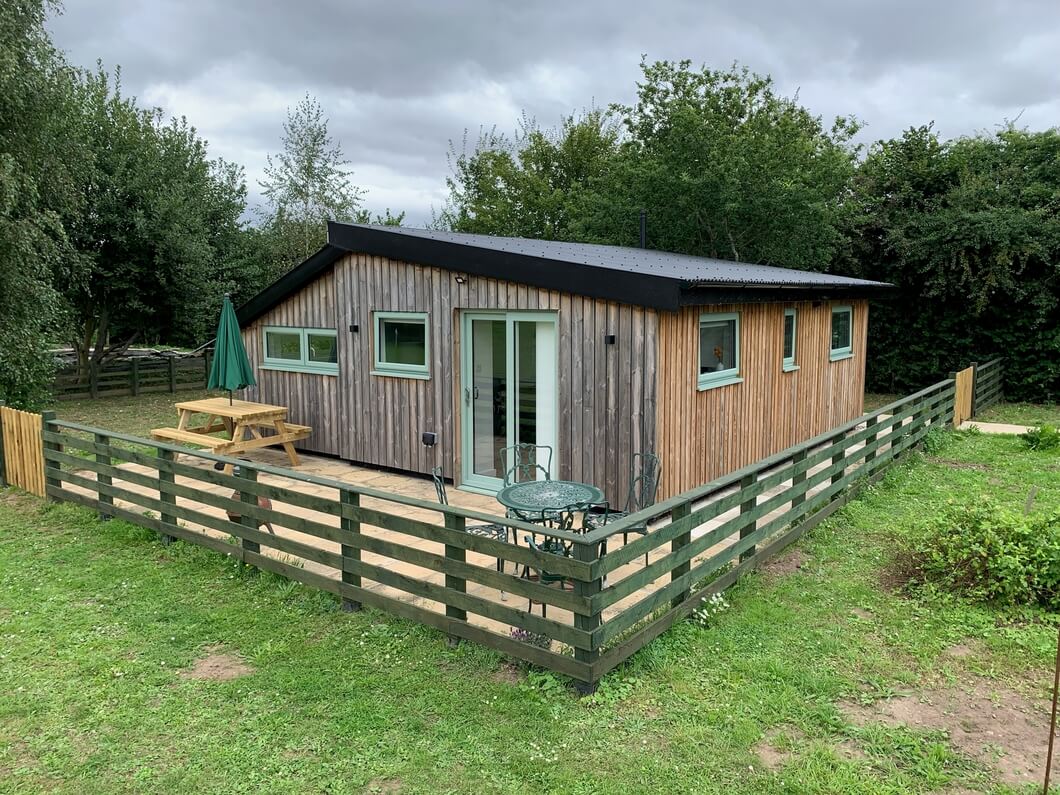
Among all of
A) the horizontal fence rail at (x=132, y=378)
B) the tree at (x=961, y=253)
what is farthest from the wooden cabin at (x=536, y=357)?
the horizontal fence rail at (x=132, y=378)

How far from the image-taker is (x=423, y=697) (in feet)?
13.0

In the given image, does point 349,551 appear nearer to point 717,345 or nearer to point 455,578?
point 455,578

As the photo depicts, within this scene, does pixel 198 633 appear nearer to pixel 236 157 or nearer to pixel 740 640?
pixel 740 640

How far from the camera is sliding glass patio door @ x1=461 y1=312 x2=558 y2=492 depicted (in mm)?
7535

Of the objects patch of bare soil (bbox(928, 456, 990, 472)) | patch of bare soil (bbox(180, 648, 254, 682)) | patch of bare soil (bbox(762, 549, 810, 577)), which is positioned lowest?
→ patch of bare soil (bbox(180, 648, 254, 682))

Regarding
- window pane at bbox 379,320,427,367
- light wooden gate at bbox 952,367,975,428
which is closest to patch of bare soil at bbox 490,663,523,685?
window pane at bbox 379,320,427,367

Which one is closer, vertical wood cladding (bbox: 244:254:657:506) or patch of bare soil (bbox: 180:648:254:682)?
patch of bare soil (bbox: 180:648:254:682)

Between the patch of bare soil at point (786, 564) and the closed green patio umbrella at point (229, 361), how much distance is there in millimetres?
7024

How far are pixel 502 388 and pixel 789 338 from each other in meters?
4.19

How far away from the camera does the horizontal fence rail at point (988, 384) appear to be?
44.4 feet

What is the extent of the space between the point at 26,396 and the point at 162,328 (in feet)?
22.8

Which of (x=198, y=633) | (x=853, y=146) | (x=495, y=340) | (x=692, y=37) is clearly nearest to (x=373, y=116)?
(x=692, y=37)

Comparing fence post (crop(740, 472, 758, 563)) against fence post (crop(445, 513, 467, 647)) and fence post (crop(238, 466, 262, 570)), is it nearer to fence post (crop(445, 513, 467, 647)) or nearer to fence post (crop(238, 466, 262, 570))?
fence post (crop(445, 513, 467, 647))

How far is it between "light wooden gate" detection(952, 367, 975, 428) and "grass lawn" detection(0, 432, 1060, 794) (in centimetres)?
776
